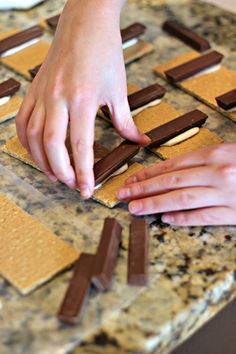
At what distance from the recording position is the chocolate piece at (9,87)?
136 centimetres

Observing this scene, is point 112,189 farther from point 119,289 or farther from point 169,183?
point 119,289

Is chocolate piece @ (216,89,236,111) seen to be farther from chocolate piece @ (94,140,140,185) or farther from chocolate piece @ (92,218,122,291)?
chocolate piece @ (92,218,122,291)

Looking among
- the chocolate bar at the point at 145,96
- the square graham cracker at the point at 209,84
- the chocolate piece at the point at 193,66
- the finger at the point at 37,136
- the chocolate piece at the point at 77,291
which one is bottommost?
the square graham cracker at the point at 209,84

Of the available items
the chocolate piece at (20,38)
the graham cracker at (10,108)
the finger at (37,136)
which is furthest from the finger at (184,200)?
the chocolate piece at (20,38)

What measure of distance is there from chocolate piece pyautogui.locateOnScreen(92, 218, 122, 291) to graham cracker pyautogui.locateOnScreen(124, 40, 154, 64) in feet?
1.92

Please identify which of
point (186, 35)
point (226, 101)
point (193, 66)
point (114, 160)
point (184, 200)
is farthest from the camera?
point (186, 35)

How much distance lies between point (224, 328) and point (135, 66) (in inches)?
26.9

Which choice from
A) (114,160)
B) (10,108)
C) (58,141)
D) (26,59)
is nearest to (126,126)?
(114,160)

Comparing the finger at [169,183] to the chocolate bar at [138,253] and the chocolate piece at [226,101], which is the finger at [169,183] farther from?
the chocolate piece at [226,101]

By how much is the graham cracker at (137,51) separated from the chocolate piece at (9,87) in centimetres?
28

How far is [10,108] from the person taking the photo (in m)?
1.35

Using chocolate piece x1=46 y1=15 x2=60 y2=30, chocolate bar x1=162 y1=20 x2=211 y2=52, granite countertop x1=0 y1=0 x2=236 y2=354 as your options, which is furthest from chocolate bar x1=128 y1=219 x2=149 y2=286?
chocolate piece x1=46 y1=15 x2=60 y2=30

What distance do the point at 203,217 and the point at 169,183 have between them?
0.28 feet

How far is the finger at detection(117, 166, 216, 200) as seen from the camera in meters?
1.05
